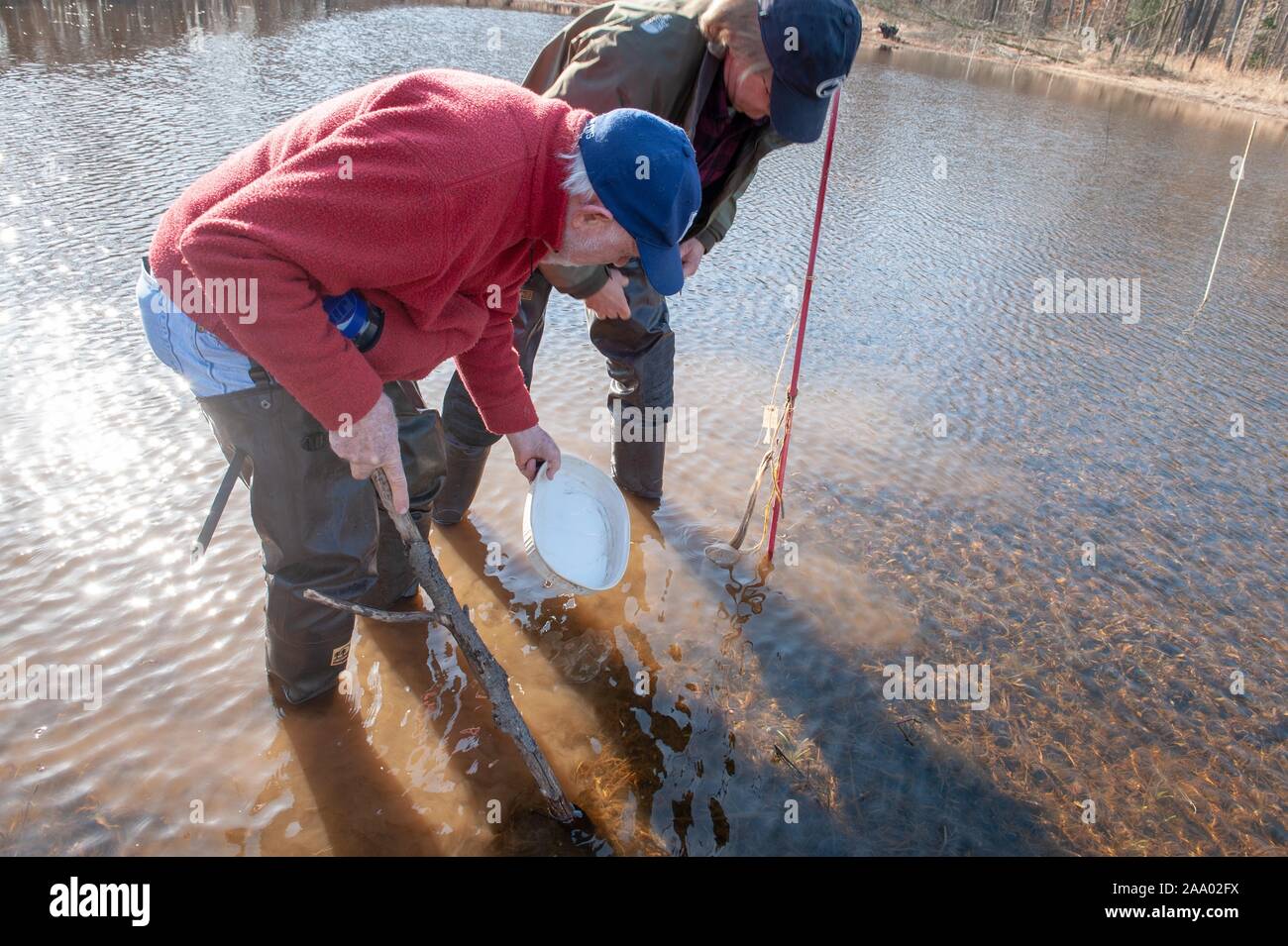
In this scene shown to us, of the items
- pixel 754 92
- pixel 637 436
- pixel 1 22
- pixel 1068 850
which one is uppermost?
pixel 754 92

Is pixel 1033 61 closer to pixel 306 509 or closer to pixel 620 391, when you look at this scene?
pixel 620 391

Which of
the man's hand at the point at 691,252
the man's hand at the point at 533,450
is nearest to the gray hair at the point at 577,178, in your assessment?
the man's hand at the point at 533,450

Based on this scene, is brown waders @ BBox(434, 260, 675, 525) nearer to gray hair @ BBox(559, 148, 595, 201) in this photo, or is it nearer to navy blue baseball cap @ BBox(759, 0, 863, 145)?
navy blue baseball cap @ BBox(759, 0, 863, 145)

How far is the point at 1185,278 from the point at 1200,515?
5224 mm

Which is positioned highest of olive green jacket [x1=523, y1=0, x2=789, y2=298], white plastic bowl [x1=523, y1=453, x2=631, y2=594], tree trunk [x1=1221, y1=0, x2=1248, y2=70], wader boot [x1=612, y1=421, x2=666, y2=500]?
tree trunk [x1=1221, y1=0, x2=1248, y2=70]

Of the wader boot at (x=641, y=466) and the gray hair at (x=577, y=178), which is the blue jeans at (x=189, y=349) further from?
the wader boot at (x=641, y=466)

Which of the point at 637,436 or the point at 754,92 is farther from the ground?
the point at 754,92

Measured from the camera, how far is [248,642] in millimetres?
2941

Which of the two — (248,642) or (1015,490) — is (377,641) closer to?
(248,642)

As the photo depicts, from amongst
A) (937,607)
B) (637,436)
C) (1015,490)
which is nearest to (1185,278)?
(1015,490)

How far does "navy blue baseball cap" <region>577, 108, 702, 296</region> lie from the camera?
69.9 inches

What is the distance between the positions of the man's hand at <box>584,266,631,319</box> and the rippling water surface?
1.17 m

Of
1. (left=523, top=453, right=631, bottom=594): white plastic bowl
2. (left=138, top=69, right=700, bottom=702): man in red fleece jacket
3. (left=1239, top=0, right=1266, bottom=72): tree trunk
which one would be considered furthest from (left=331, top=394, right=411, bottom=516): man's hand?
(left=1239, top=0, right=1266, bottom=72): tree trunk
